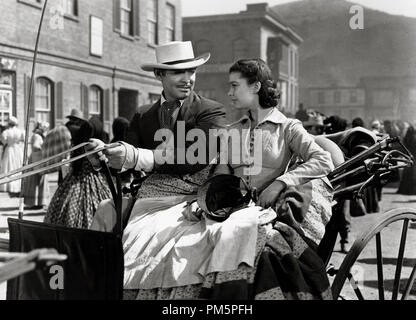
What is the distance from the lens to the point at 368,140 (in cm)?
303

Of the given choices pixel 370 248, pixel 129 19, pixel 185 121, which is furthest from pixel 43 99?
pixel 185 121

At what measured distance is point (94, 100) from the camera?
1254 cm

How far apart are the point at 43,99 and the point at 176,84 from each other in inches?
343

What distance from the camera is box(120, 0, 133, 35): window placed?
11641 mm

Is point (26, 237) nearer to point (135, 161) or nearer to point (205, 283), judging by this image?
point (135, 161)

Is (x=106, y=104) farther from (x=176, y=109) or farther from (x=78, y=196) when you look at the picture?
(x=176, y=109)

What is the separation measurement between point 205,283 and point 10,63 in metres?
8.09

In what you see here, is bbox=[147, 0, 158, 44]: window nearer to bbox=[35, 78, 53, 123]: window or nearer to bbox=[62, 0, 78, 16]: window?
bbox=[62, 0, 78, 16]: window

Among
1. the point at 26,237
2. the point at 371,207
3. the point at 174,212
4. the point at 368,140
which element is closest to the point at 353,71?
the point at 371,207

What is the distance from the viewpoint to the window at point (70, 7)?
34.3ft

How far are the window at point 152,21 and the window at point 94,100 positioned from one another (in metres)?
1.67

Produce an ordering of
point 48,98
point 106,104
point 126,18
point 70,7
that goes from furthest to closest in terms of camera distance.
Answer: point 106,104
point 126,18
point 48,98
point 70,7

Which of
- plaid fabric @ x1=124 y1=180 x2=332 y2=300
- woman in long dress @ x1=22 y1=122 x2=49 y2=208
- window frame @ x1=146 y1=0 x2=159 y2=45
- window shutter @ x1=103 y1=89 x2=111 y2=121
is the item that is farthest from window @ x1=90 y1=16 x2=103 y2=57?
plaid fabric @ x1=124 y1=180 x2=332 y2=300
